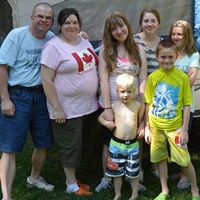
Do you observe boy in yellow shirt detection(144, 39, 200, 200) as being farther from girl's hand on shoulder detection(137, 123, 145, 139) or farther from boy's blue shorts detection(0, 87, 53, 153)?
boy's blue shorts detection(0, 87, 53, 153)

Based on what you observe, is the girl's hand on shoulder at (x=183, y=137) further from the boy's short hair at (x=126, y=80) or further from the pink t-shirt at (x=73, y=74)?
the pink t-shirt at (x=73, y=74)

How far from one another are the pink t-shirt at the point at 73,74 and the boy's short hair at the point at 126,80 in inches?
14.1

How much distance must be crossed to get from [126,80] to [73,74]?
574mm

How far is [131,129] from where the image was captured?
2.98 metres

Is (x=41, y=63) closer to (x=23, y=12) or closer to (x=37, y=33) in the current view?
(x=37, y=33)

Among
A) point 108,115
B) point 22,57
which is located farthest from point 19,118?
point 108,115

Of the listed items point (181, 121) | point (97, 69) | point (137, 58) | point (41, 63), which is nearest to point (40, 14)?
point (41, 63)

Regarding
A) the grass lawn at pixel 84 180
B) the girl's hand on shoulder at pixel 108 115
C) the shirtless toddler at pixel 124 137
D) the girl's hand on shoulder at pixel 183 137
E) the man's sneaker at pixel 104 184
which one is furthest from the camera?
the man's sneaker at pixel 104 184

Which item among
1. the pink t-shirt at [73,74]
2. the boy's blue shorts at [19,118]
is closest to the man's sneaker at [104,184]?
the pink t-shirt at [73,74]

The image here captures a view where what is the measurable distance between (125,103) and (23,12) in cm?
198

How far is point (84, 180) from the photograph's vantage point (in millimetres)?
3811

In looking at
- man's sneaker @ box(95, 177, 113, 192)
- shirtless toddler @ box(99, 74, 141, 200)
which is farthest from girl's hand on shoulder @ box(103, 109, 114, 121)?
man's sneaker @ box(95, 177, 113, 192)

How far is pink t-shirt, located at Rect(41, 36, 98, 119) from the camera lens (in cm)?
295

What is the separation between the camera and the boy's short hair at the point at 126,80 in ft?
9.42
